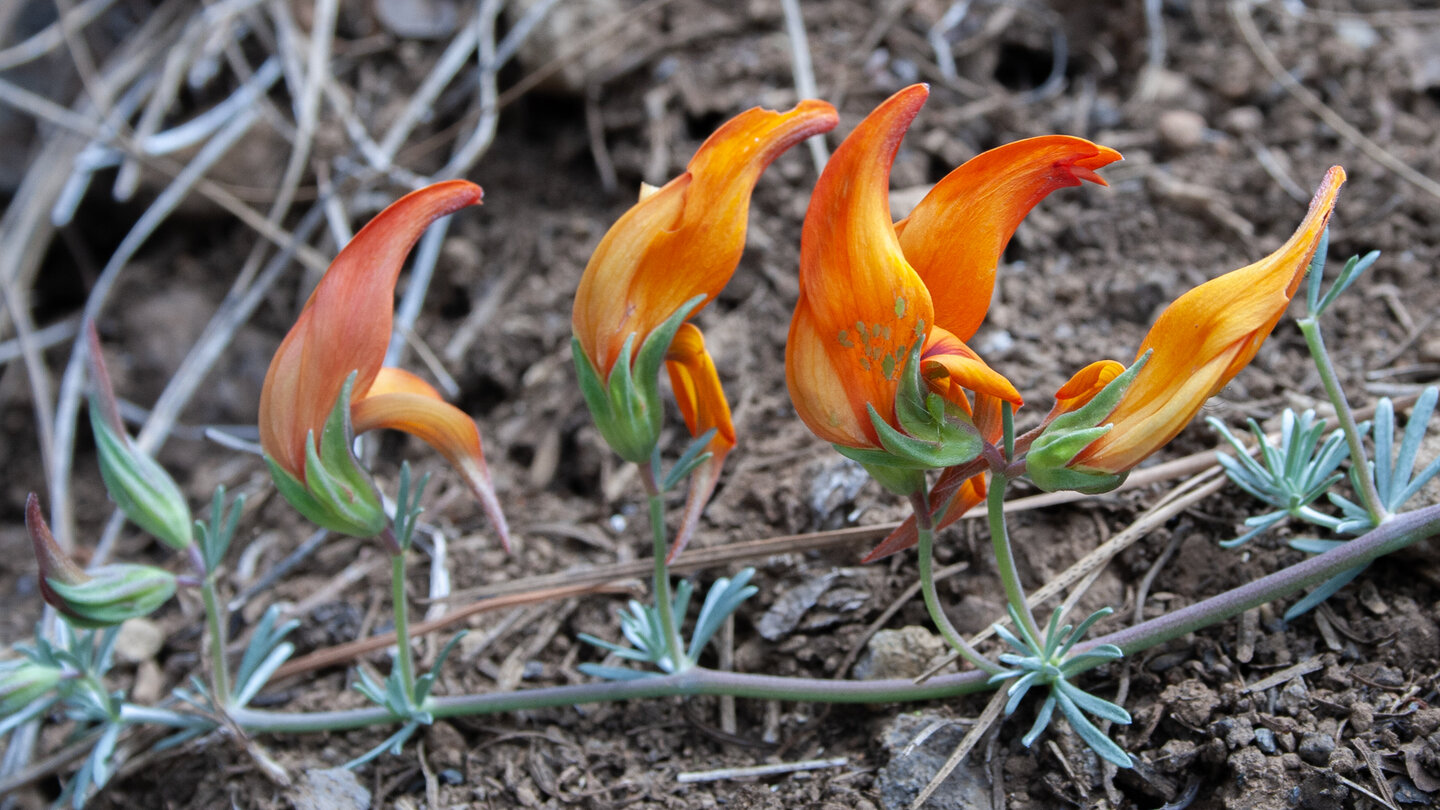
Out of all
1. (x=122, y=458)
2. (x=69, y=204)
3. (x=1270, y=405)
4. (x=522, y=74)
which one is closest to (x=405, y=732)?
(x=122, y=458)

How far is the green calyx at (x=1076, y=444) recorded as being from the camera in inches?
58.2

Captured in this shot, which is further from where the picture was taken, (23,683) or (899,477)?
(23,683)

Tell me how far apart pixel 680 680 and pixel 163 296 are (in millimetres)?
2732

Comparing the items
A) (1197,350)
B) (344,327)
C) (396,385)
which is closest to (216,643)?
(396,385)

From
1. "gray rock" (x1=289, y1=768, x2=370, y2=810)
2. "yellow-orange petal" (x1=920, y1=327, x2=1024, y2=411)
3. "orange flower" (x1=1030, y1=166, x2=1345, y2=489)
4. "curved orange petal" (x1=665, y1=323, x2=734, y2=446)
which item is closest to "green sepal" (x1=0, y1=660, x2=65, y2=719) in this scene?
"gray rock" (x1=289, y1=768, x2=370, y2=810)

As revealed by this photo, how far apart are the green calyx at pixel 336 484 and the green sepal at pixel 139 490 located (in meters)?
0.48

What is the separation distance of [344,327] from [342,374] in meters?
0.08

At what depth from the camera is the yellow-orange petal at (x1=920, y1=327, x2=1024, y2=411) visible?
1.43 metres

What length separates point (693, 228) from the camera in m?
1.64

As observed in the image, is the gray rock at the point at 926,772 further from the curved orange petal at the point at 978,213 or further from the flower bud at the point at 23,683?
the flower bud at the point at 23,683

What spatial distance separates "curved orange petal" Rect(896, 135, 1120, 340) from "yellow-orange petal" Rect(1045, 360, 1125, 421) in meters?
0.17

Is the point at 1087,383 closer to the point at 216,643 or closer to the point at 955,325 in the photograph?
the point at 955,325

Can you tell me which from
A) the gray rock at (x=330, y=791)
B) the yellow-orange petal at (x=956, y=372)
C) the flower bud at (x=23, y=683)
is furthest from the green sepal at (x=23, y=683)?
the yellow-orange petal at (x=956, y=372)

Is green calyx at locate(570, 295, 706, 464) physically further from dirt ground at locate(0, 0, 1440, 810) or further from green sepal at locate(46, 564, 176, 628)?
green sepal at locate(46, 564, 176, 628)
